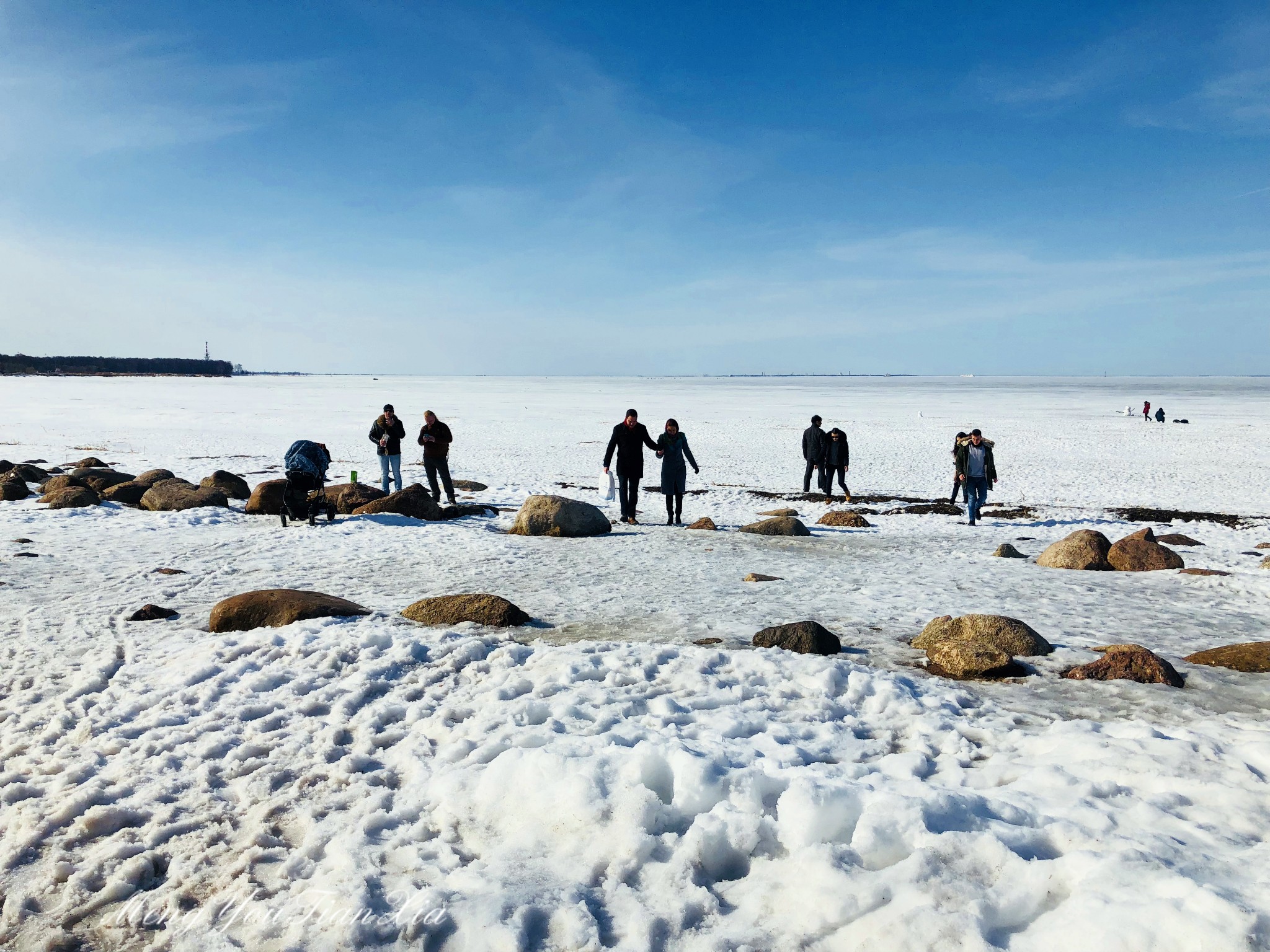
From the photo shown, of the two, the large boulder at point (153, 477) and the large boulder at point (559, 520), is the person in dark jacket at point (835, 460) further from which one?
the large boulder at point (153, 477)

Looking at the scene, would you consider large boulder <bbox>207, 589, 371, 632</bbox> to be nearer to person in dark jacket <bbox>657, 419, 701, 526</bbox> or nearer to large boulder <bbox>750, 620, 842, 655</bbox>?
large boulder <bbox>750, 620, 842, 655</bbox>

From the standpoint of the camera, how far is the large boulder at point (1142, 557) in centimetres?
1018

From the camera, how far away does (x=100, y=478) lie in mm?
16172

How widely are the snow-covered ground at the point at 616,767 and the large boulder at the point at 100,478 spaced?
6231 millimetres

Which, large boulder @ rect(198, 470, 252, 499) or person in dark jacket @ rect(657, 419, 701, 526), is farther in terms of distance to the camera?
large boulder @ rect(198, 470, 252, 499)

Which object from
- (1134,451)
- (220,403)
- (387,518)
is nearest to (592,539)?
(387,518)

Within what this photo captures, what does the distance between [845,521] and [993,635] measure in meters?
7.87

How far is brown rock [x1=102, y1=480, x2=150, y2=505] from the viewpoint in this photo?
14.4 meters

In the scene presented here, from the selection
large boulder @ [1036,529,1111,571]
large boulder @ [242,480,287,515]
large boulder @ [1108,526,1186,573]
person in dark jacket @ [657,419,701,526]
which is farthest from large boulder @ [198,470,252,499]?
large boulder @ [1108,526,1186,573]

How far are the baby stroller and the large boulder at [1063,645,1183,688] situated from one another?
1066 cm

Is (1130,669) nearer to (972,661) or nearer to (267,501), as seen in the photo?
(972,661)

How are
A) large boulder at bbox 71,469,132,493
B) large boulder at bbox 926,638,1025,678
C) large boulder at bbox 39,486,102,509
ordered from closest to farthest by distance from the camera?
large boulder at bbox 926,638,1025,678 < large boulder at bbox 39,486,102,509 < large boulder at bbox 71,469,132,493

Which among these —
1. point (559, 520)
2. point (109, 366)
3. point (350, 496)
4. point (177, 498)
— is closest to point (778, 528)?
point (559, 520)

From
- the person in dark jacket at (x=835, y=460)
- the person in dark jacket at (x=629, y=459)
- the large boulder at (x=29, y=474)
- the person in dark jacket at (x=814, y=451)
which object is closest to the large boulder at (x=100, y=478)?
the large boulder at (x=29, y=474)
